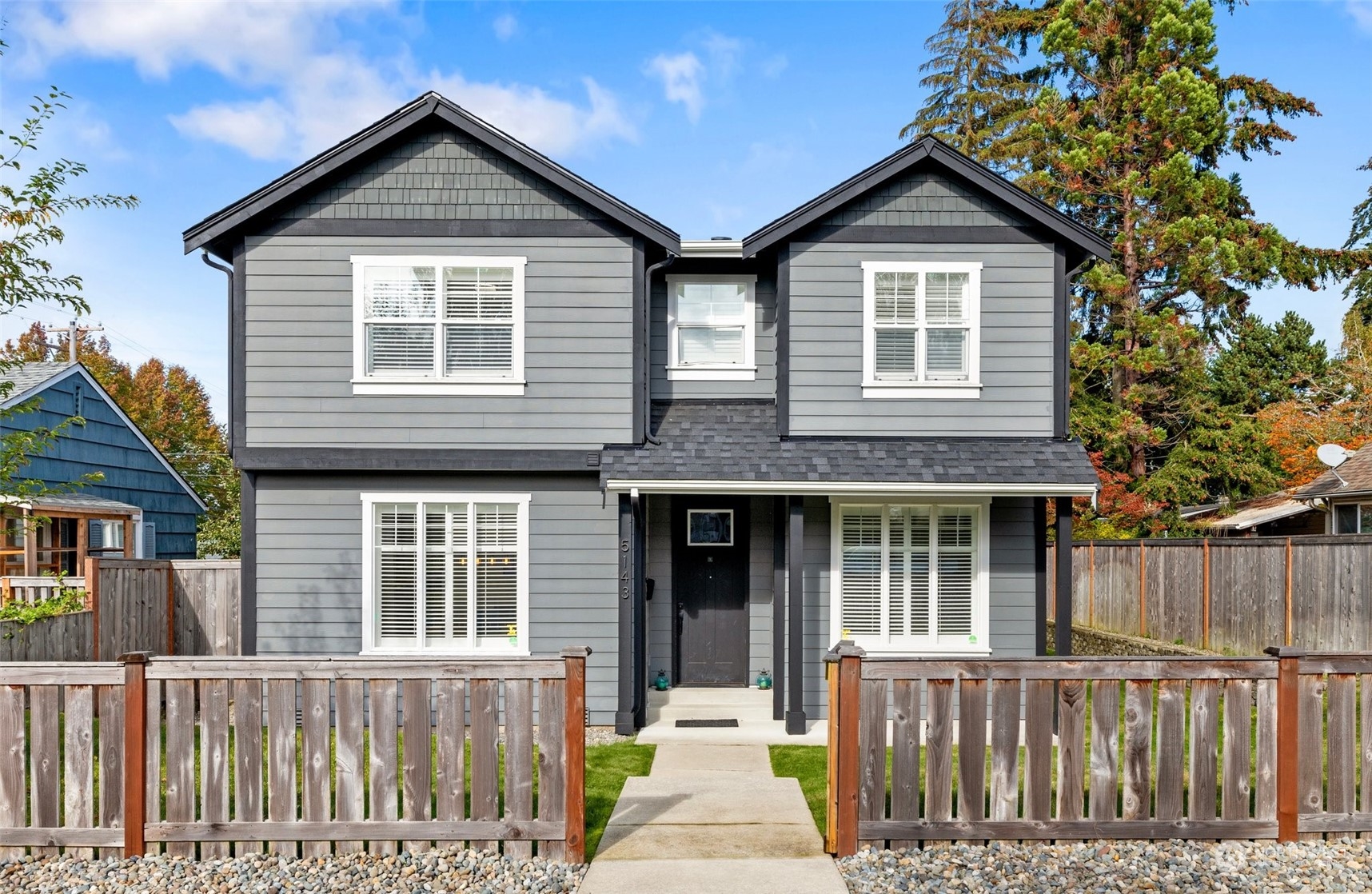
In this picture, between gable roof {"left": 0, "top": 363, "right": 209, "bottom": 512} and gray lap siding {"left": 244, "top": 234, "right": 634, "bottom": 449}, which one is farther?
gable roof {"left": 0, "top": 363, "right": 209, "bottom": 512}

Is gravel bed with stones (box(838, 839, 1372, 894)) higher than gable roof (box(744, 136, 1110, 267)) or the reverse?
the reverse

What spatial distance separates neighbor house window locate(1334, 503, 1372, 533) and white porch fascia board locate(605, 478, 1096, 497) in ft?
40.2

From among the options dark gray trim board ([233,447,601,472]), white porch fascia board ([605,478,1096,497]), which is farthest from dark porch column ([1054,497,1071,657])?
dark gray trim board ([233,447,601,472])

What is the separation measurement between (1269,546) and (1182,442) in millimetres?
11515

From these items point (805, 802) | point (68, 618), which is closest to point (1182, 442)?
point (805, 802)

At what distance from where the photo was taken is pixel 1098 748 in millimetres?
5926

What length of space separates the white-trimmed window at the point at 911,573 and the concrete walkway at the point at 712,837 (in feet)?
8.20

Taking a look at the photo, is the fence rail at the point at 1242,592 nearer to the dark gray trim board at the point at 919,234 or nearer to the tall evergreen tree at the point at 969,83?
the dark gray trim board at the point at 919,234

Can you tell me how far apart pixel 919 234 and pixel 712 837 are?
6.75 metres

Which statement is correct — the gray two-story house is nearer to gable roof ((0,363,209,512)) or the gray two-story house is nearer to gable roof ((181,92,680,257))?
gable roof ((181,92,680,257))

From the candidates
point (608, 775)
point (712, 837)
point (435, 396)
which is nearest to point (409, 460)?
point (435, 396)

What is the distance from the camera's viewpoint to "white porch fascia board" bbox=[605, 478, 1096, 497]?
946 cm

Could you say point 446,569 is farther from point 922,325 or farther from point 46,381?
point 46,381

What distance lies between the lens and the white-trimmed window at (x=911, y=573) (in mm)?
10250
